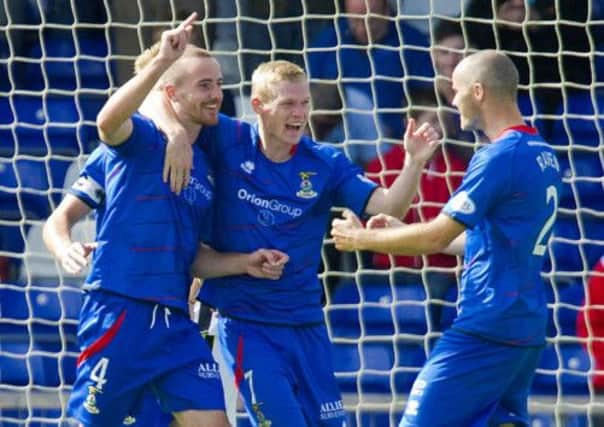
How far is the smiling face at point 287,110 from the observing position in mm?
6277

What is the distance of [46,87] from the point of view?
8.32 metres

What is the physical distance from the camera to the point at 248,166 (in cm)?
632

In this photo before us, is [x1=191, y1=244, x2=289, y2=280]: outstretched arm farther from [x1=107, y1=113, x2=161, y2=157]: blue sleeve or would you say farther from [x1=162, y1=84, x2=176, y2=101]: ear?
[x1=162, y1=84, x2=176, y2=101]: ear

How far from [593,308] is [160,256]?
7.64ft

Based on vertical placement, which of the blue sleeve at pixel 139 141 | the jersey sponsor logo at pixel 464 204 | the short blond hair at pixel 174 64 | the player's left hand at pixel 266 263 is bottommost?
the player's left hand at pixel 266 263

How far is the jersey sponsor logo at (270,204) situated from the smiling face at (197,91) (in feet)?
0.94

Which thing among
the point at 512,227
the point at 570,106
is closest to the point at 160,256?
the point at 512,227

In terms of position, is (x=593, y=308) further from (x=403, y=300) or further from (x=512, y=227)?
(x=512, y=227)

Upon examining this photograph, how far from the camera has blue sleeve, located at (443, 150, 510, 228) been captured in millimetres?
5805

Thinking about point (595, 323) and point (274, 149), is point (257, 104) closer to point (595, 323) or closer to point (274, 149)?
point (274, 149)

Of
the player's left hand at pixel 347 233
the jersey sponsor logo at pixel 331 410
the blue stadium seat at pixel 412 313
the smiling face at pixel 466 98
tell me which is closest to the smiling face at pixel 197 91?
the player's left hand at pixel 347 233

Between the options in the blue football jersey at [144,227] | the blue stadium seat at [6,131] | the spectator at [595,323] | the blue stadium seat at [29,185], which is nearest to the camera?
the blue football jersey at [144,227]

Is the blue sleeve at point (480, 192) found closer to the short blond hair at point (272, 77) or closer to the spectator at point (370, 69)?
the short blond hair at point (272, 77)

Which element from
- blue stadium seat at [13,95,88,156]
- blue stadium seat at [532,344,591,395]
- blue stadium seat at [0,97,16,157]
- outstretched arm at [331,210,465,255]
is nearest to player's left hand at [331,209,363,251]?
outstretched arm at [331,210,465,255]
